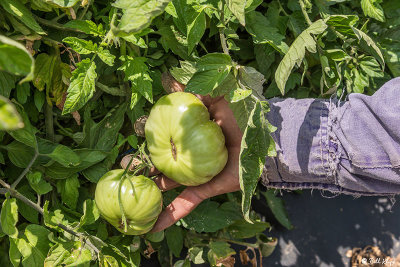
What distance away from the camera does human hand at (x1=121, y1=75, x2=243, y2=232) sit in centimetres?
114

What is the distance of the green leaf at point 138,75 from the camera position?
101 cm

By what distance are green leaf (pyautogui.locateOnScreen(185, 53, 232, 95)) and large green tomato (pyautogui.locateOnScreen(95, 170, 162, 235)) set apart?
0.28 metres

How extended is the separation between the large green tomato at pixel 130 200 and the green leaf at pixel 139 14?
48 cm

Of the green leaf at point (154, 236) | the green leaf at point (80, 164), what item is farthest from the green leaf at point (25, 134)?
the green leaf at point (154, 236)

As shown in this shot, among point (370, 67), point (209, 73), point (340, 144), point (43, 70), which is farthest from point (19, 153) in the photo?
point (370, 67)

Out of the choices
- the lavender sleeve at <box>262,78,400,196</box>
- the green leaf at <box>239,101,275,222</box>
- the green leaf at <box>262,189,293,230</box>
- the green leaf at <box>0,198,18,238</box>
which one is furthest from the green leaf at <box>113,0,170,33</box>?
the green leaf at <box>262,189,293,230</box>

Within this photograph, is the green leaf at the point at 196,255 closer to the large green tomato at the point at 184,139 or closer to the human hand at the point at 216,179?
the human hand at the point at 216,179

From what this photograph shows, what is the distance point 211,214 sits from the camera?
142 cm

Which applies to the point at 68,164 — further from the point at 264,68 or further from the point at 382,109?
the point at 382,109

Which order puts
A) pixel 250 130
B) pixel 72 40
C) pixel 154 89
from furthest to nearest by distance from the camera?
pixel 154 89, pixel 72 40, pixel 250 130

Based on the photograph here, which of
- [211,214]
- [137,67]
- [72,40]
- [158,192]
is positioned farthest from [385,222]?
[72,40]

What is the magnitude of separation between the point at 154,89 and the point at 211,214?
487 mm

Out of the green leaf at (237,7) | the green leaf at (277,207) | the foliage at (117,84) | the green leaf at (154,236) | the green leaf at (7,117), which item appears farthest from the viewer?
the green leaf at (277,207)

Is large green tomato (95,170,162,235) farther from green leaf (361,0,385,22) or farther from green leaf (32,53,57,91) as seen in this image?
green leaf (361,0,385,22)
